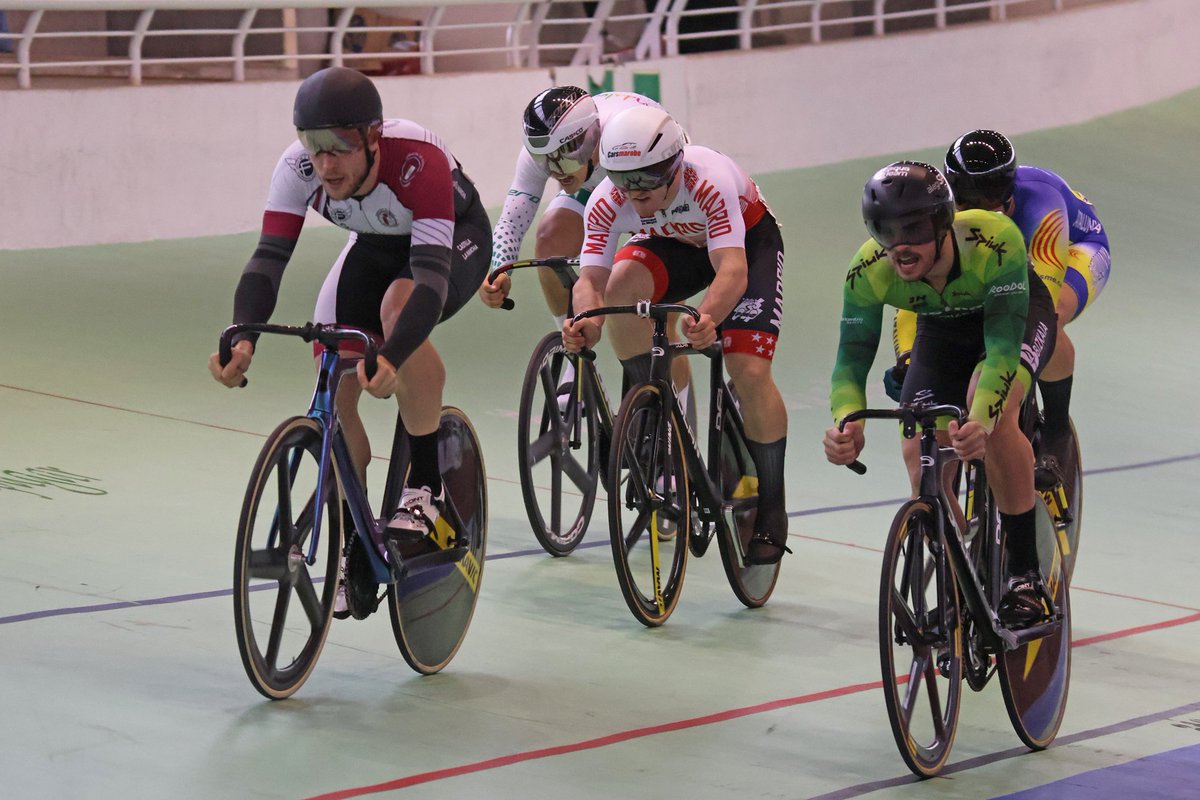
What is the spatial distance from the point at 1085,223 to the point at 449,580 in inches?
98.4

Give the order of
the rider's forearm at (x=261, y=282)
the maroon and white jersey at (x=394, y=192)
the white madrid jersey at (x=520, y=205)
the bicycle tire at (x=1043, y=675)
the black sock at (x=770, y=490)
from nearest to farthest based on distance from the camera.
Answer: the bicycle tire at (x=1043, y=675)
the rider's forearm at (x=261, y=282)
the maroon and white jersey at (x=394, y=192)
the black sock at (x=770, y=490)
the white madrid jersey at (x=520, y=205)

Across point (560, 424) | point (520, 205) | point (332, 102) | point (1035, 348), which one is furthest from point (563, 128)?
point (1035, 348)

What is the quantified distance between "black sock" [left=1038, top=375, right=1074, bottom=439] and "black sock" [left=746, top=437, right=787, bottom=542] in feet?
2.79

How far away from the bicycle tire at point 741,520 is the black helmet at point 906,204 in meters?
1.55

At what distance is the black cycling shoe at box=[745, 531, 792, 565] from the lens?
5.50m

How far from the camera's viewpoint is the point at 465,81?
1240 centimetres

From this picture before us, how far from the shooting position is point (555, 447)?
241 inches

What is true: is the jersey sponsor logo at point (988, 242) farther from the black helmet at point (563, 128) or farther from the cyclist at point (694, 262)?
the black helmet at point (563, 128)

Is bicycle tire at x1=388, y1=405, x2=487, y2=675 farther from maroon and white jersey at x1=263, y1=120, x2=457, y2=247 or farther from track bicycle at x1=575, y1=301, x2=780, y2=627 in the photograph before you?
maroon and white jersey at x1=263, y1=120, x2=457, y2=247

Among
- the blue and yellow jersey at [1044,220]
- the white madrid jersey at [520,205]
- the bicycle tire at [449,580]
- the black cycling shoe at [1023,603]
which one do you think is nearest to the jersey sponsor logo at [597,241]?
the white madrid jersey at [520,205]

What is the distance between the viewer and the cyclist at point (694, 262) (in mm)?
5176

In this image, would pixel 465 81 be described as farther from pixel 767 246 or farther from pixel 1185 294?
pixel 767 246

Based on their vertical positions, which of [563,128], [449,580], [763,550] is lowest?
[763,550]

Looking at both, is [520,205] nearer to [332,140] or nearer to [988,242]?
[332,140]
